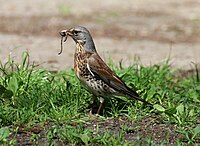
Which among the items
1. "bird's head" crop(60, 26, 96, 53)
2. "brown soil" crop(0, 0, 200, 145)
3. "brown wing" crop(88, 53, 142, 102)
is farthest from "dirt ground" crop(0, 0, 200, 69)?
"brown wing" crop(88, 53, 142, 102)

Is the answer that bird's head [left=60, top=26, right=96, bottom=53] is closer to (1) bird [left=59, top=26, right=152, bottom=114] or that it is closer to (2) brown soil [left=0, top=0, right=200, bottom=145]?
(1) bird [left=59, top=26, right=152, bottom=114]

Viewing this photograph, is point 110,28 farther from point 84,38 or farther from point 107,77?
point 107,77

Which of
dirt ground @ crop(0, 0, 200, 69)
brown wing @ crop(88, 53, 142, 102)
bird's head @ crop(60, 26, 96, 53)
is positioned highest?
bird's head @ crop(60, 26, 96, 53)

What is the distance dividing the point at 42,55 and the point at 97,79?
368 cm

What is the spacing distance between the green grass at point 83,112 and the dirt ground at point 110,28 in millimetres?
1733

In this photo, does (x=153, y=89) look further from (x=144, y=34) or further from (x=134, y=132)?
(x=144, y=34)

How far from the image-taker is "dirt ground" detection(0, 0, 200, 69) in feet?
33.6

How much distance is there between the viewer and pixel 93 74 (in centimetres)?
650

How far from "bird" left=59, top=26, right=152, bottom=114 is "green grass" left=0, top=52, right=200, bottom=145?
8.0 inches

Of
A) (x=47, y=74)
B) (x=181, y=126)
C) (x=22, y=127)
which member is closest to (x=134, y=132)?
(x=181, y=126)

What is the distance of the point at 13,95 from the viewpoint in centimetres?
671

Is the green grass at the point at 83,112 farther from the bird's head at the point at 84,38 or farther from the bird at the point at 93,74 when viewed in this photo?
the bird's head at the point at 84,38

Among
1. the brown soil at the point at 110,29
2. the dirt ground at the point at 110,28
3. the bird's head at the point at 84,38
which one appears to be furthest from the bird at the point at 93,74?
the dirt ground at the point at 110,28

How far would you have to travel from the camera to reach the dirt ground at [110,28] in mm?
10227
